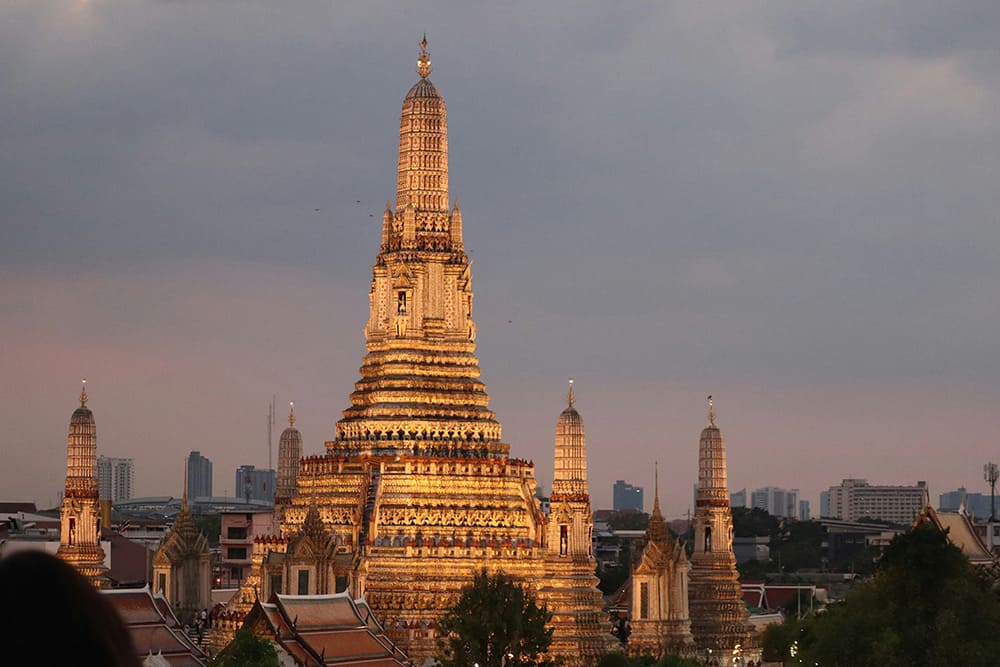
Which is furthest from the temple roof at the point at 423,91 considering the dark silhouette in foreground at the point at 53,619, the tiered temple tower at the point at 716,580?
the dark silhouette in foreground at the point at 53,619

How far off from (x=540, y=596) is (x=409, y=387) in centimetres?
965

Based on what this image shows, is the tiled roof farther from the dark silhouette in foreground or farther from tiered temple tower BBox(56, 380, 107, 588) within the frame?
the dark silhouette in foreground

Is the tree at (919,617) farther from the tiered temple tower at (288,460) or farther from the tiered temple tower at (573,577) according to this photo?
the tiered temple tower at (288,460)

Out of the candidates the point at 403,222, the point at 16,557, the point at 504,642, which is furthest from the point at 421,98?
the point at 16,557

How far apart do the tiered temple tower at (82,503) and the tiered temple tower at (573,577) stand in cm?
1656

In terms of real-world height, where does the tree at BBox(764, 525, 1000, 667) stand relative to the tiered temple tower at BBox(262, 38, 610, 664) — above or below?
below

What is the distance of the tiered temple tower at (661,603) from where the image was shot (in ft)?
269

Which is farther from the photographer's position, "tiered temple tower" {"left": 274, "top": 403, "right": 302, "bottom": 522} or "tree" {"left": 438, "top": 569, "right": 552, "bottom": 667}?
"tiered temple tower" {"left": 274, "top": 403, "right": 302, "bottom": 522}

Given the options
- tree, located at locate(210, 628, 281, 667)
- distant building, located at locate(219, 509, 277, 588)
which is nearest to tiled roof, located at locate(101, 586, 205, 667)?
tree, located at locate(210, 628, 281, 667)

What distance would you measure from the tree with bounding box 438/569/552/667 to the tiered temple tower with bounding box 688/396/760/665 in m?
26.9

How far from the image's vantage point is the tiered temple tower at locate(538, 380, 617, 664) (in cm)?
7788

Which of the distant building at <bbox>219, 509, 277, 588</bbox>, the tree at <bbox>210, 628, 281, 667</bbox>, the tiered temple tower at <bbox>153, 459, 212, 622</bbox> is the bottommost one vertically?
the tree at <bbox>210, 628, 281, 667</bbox>

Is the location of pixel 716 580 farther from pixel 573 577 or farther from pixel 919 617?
pixel 919 617

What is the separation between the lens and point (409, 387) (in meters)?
82.8
